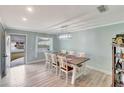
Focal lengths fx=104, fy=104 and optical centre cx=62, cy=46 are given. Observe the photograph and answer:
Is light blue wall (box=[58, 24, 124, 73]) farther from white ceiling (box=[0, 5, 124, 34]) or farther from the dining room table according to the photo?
the dining room table

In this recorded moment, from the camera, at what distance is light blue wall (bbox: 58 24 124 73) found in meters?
4.09

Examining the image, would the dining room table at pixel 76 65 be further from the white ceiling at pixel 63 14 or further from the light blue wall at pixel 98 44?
the white ceiling at pixel 63 14

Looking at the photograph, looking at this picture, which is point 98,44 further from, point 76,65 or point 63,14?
point 63,14

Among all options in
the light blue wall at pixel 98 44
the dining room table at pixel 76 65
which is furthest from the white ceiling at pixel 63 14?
the dining room table at pixel 76 65

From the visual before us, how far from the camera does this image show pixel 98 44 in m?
4.61

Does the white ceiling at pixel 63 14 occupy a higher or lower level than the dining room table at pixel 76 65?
higher

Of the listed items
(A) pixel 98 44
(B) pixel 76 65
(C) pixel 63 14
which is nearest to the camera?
(C) pixel 63 14

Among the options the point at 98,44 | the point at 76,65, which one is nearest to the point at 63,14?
the point at 76,65

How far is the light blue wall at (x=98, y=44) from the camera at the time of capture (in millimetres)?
4089

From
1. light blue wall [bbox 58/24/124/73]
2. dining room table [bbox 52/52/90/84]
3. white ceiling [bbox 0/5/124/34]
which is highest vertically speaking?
white ceiling [bbox 0/5/124/34]

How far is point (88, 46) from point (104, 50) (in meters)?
0.96

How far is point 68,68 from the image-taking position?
3570mm

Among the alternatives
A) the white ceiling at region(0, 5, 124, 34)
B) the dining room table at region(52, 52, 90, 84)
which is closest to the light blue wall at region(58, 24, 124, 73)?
the white ceiling at region(0, 5, 124, 34)
